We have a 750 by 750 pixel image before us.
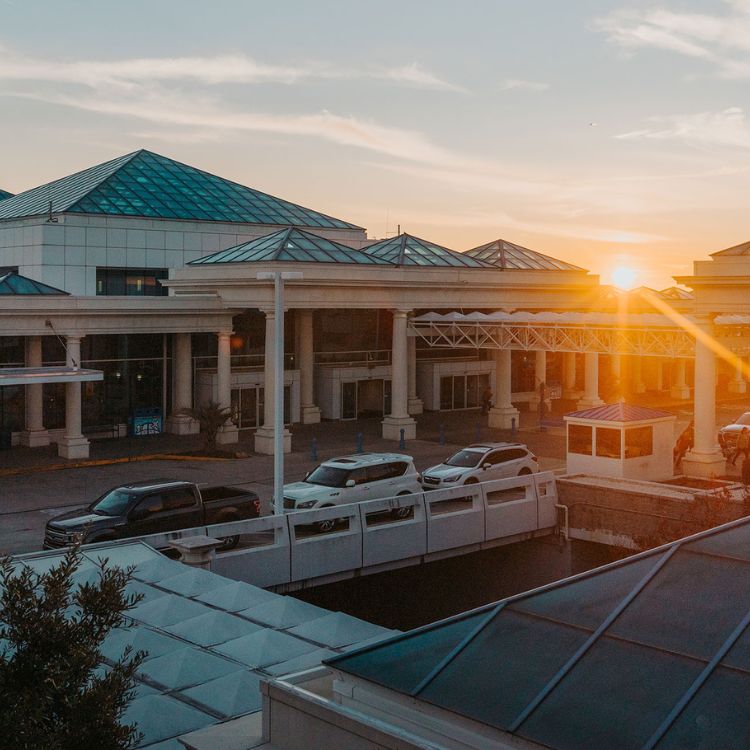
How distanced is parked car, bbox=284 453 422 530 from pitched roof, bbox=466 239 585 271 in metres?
24.2

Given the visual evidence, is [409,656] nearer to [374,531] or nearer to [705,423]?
[374,531]

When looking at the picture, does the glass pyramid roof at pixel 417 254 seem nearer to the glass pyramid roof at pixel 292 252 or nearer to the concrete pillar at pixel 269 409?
the glass pyramid roof at pixel 292 252

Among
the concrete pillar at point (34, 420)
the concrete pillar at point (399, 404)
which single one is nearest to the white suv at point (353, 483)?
the concrete pillar at point (399, 404)

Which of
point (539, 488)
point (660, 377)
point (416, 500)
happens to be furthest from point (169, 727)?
point (660, 377)

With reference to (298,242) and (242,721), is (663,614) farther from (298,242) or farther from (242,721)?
(298,242)

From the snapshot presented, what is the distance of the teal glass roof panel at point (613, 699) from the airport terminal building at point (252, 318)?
26.8 m

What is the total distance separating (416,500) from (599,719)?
15.3 metres

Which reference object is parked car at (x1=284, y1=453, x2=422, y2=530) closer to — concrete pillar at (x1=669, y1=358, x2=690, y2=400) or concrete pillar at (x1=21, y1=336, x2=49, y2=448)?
concrete pillar at (x1=21, y1=336, x2=49, y2=448)

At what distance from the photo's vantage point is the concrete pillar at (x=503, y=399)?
4816cm

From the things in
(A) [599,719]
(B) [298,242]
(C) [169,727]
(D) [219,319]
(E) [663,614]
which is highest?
(B) [298,242]

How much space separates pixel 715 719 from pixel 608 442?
908 inches

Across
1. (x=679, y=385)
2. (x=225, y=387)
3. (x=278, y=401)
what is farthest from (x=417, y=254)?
(x=278, y=401)

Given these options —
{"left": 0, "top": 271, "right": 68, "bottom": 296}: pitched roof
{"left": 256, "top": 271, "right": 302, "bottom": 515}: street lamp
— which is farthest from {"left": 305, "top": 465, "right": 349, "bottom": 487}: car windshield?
{"left": 0, "top": 271, "right": 68, "bottom": 296}: pitched roof

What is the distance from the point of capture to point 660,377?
209ft
